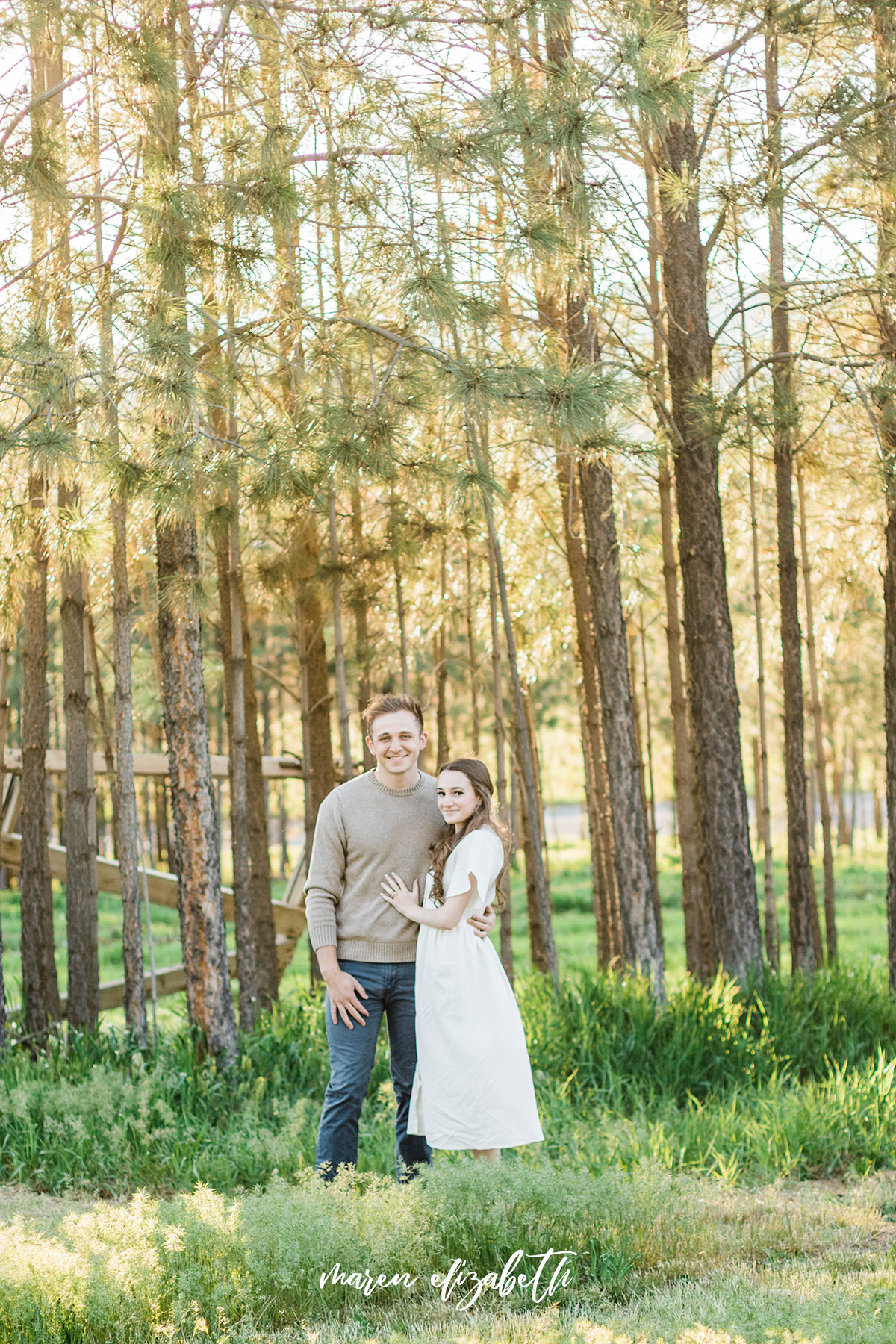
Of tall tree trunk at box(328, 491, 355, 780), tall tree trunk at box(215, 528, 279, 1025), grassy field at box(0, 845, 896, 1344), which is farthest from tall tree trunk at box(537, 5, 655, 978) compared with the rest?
tall tree trunk at box(215, 528, 279, 1025)


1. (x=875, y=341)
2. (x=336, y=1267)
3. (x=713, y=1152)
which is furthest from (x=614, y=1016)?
(x=875, y=341)

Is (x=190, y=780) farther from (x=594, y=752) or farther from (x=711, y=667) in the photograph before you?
(x=594, y=752)

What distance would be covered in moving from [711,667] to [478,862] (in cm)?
365

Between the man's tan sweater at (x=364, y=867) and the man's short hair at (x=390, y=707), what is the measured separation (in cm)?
23

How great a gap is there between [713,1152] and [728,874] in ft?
7.99

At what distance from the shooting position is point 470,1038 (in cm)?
354

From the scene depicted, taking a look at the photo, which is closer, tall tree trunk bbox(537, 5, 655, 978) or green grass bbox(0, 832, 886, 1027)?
tall tree trunk bbox(537, 5, 655, 978)

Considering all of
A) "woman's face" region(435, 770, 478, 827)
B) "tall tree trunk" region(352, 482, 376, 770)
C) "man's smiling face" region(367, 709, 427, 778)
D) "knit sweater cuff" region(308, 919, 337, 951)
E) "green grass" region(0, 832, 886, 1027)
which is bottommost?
"green grass" region(0, 832, 886, 1027)

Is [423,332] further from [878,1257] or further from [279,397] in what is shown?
[878,1257]

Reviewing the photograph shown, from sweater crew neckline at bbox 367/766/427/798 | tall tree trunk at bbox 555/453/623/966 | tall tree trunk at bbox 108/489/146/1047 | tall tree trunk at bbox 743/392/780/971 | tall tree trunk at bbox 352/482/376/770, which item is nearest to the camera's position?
sweater crew neckline at bbox 367/766/427/798

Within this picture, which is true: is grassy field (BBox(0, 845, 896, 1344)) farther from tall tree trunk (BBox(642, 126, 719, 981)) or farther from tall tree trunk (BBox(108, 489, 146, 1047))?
tall tree trunk (BBox(642, 126, 719, 981))

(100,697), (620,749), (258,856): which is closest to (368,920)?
(620,749)

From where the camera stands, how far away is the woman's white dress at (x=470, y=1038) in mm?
3543

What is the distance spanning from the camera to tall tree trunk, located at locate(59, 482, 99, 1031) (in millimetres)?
6703
